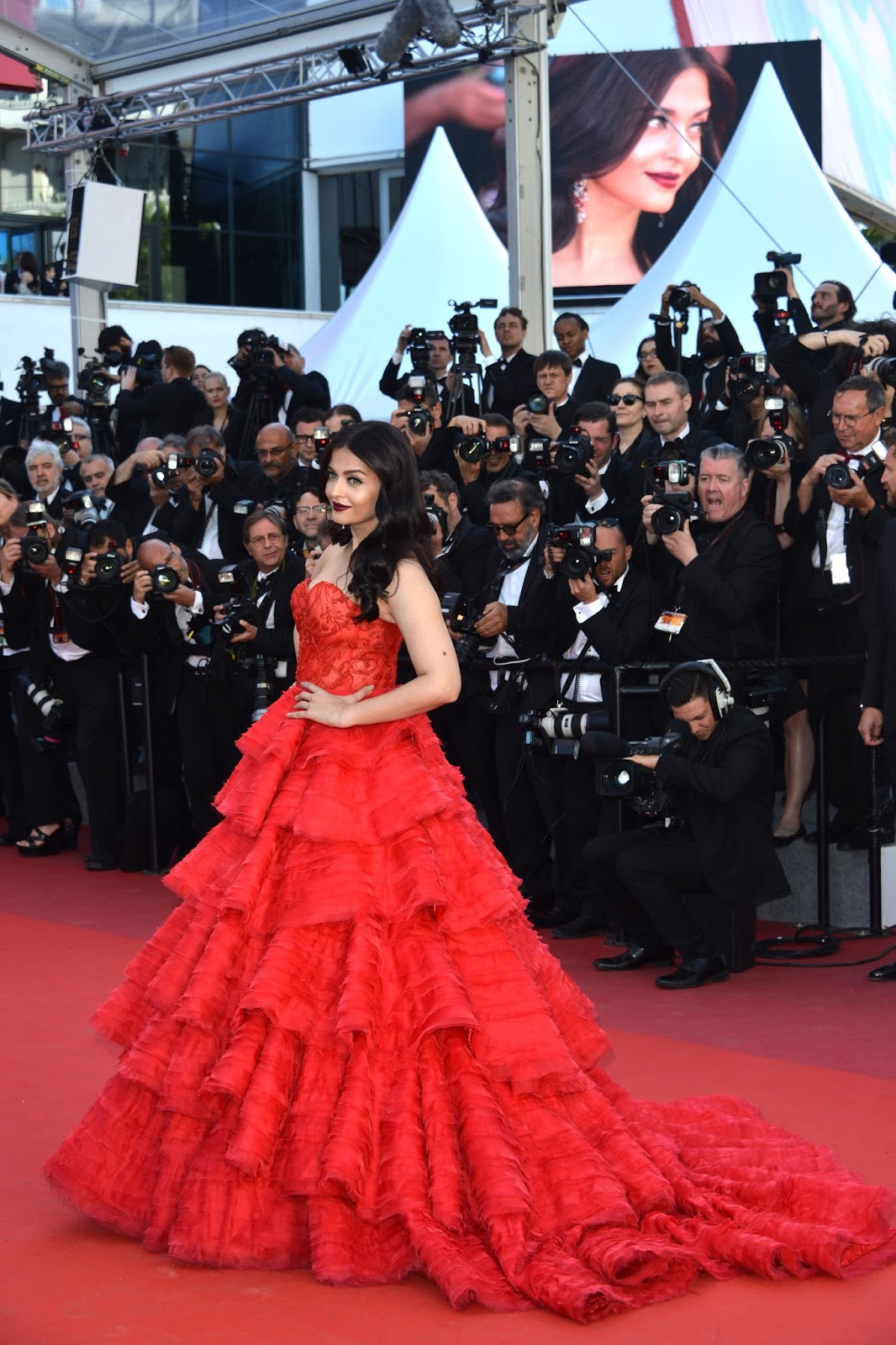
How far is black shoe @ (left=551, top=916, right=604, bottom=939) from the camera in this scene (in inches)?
244

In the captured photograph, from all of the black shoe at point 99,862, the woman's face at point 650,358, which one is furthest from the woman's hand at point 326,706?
the woman's face at point 650,358

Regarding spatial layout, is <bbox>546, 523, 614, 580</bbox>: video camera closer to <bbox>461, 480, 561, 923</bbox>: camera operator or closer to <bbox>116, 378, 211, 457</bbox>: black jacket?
<bbox>461, 480, 561, 923</bbox>: camera operator

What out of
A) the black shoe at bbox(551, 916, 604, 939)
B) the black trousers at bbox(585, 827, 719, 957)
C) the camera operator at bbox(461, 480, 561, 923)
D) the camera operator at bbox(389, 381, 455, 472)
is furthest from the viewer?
the camera operator at bbox(389, 381, 455, 472)

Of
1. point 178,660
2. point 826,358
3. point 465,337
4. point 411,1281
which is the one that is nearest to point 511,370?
point 465,337

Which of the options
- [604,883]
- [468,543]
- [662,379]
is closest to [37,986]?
[604,883]

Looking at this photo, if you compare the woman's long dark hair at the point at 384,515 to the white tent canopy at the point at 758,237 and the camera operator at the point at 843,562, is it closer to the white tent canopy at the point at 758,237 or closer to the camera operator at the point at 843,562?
the camera operator at the point at 843,562

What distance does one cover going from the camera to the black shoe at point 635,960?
18.8 ft

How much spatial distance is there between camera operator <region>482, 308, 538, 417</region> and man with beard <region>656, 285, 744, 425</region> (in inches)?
30.7

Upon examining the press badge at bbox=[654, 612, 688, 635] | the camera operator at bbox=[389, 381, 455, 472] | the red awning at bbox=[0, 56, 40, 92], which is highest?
the red awning at bbox=[0, 56, 40, 92]

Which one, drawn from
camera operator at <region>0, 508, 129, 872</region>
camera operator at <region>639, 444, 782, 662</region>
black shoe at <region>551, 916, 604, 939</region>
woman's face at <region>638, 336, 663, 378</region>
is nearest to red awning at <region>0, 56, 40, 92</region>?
camera operator at <region>0, 508, 129, 872</region>

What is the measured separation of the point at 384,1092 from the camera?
3184mm

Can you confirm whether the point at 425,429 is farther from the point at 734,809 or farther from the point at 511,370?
the point at 734,809

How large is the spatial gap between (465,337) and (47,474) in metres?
2.23

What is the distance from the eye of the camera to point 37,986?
18.6 ft
